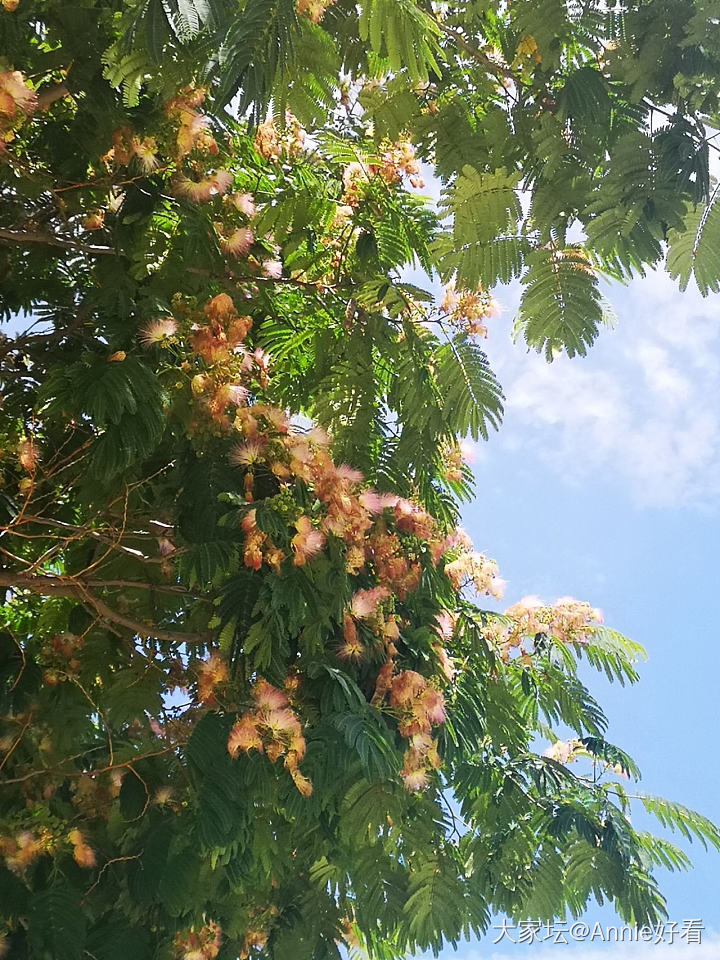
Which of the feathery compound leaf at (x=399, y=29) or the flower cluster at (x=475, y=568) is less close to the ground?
the flower cluster at (x=475, y=568)

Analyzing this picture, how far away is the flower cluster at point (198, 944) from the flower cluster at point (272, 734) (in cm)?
83

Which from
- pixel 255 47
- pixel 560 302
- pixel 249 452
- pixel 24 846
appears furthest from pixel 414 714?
pixel 255 47

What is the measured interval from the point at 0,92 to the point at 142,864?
1.89 metres

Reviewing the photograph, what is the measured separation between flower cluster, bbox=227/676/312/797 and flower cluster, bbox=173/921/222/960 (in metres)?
0.83

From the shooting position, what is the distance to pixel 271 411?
2674 millimetres

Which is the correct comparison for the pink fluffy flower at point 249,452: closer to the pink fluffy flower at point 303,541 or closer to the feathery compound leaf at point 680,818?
the pink fluffy flower at point 303,541

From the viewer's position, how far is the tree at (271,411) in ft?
6.07

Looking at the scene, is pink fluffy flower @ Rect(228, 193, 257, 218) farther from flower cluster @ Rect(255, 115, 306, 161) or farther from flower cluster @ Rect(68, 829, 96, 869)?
flower cluster @ Rect(68, 829, 96, 869)

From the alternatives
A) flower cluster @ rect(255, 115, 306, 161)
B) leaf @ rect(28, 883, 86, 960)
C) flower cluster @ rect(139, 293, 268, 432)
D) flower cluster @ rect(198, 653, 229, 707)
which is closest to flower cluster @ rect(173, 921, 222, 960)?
leaf @ rect(28, 883, 86, 960)

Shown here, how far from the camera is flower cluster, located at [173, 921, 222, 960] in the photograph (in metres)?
3.07

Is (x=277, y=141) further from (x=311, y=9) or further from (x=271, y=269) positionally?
(x=311, y=9)

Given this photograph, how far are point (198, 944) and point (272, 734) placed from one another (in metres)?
1.00

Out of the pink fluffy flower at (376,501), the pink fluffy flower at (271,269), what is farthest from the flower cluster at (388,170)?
the pink fluffy flower at (376,501)

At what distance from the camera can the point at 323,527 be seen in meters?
2.59
